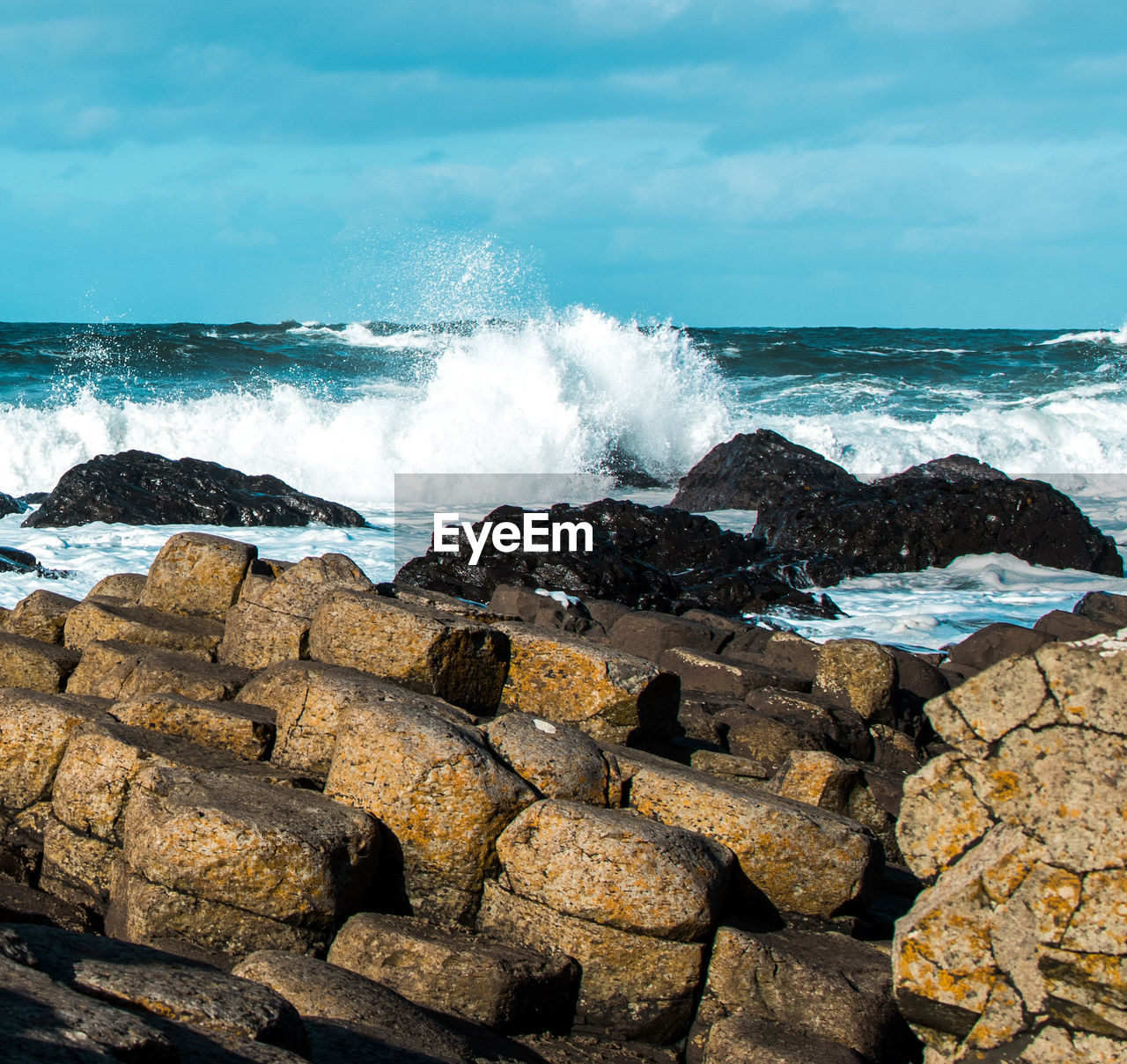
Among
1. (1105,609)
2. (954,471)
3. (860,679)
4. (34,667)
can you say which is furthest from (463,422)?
(34,667)

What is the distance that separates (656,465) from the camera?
18.6m

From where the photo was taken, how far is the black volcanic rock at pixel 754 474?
1400 centimetres

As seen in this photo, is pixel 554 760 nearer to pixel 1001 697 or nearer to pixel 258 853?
pixel 258 853

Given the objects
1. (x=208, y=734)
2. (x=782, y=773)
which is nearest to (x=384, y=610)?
(x=208, y=734)

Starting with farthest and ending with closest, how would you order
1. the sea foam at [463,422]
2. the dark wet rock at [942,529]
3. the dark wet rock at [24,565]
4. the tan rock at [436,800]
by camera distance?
the sea foam at [463,422]
the dark wet rock at [942,529]
the dark wet rock at [24,565]
the tan rock at [436,800]

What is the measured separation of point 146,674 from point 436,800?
1.79 meters

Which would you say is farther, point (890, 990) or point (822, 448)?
point (822, 448)

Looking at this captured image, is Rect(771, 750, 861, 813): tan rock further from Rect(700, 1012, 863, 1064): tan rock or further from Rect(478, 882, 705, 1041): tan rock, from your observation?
Rect(700, 1012, 863, 1064): tan rock

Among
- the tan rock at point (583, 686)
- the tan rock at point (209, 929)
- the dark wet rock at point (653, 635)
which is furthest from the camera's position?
the dark wet rock at point (653, 635)

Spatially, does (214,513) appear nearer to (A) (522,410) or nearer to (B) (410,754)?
(A) (522,410)

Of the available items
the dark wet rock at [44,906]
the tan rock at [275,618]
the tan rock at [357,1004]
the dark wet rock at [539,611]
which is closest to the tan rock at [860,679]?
the dark wet rock at [539,611]

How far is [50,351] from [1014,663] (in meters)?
27.7

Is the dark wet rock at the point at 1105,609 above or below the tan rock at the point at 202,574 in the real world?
below

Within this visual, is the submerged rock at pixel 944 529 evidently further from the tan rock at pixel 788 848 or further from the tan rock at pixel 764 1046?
the tan rock at pixel 764 1046
